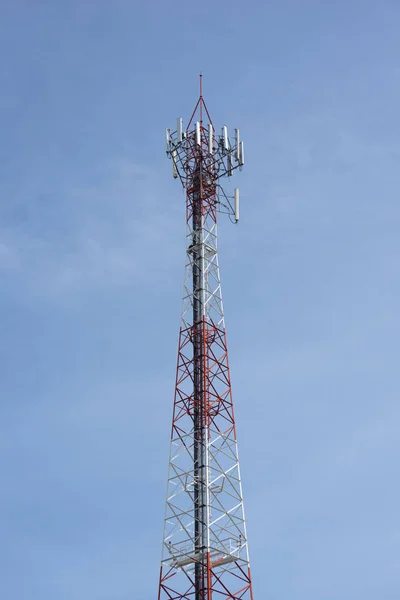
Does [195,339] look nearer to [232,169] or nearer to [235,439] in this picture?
[235,439]

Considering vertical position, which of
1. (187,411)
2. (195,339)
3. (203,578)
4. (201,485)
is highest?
(195,339)

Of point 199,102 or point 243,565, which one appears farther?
point 199,102

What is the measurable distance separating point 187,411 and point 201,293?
9429 millimetres

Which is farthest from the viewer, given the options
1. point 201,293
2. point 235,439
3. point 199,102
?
point 199,102

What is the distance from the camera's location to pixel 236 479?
73.4 meters

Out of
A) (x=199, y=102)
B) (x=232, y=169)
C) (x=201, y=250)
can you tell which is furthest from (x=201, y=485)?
(x=199, y=102)

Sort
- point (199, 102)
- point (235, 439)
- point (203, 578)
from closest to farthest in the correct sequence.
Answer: point (203, 578)
point (235, 439)
point (199, 102)

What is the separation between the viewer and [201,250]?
81250 mm

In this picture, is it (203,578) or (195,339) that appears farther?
(195,339)

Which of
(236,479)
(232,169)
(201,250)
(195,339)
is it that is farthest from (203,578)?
(232,169)

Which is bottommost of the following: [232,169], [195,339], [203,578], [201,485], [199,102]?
[203,578]

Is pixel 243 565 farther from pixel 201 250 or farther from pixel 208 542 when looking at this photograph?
pixel 201 250

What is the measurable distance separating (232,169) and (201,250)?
25.9 ft

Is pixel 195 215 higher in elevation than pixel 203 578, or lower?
higher
